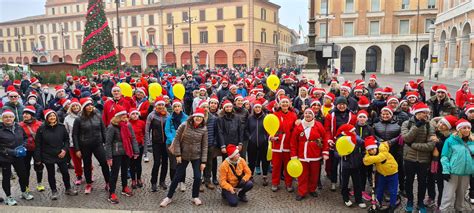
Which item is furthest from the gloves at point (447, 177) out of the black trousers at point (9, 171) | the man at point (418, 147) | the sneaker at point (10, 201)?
the sneaker at point (10, 201)

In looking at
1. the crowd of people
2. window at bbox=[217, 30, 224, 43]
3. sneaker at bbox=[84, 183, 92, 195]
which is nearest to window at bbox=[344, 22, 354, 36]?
window at bbox=[217, 30, 224, 43]

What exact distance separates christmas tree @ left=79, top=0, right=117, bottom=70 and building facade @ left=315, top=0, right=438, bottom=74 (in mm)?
30625

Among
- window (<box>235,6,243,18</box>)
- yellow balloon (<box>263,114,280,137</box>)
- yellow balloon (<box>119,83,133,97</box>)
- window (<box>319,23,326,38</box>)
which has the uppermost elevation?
window (<box>235,6,243,18</box>)

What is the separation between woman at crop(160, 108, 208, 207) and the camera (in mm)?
5801

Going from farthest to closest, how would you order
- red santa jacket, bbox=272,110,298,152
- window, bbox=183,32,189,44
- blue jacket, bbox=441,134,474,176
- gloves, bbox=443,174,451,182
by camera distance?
window, bbox=183,32,189,44 < red santa jacket, bbox=272,110,298,152 < gloves, bbox=443,174,451,182 < blue jacket, bbox=441,134,474,176

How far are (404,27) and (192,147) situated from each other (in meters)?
53.4

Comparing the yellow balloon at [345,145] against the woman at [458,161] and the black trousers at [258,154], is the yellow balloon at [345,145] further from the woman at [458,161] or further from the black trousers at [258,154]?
the black trousers at [258,154]

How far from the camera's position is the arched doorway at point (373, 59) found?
2115 inches

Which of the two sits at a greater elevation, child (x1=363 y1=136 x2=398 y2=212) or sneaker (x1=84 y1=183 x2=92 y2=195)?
child (x1=363 y1=136 x2=398 y2=212)

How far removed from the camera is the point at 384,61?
51.9 m

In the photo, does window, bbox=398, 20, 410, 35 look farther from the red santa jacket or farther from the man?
the man

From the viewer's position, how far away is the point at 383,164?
5273 mm

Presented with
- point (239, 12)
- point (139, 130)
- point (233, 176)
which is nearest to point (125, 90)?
point (139, 130)

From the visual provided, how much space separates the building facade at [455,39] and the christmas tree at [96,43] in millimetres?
34192
